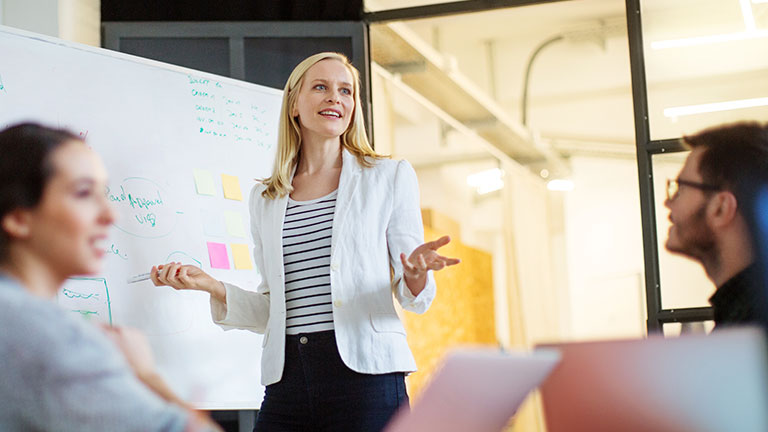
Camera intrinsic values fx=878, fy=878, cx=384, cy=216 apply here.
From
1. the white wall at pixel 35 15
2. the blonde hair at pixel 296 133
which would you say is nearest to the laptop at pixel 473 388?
the blonde hair at pixel 296 133

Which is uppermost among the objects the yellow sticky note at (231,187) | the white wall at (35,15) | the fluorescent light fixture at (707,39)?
the white wall at (35,15)

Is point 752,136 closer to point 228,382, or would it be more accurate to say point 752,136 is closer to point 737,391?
point 737,391

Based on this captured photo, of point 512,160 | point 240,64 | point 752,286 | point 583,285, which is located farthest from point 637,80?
point 583,285

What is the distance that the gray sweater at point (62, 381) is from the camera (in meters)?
0.94

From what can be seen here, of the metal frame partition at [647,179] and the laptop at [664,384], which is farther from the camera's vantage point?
the metal frame partition at [647,179]

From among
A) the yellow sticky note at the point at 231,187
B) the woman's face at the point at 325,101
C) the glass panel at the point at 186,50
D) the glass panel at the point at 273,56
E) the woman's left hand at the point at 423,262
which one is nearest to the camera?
the woman's left hand at the point at 423,262

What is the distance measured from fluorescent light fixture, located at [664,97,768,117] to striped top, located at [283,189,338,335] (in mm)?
1712

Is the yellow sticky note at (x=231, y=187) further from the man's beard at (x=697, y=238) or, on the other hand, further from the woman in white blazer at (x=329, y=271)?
the man's beard at (x=697, y=238)

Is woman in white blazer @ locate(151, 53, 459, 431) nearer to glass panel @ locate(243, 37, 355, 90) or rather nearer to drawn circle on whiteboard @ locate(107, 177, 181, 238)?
drawn circle on whiteboard @ locate(107, 177, 181, 238)

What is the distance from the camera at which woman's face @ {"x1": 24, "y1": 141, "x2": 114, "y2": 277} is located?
1.03m

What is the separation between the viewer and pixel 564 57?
6332mm

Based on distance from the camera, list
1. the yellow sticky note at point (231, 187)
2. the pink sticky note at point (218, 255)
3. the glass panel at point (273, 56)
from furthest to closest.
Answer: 1. the glass panel at point (273, 56)
2. the yellow sticky note at point (231, 187)
3. the pink sticky note at point (218, 255)

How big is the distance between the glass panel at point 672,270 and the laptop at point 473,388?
228cm

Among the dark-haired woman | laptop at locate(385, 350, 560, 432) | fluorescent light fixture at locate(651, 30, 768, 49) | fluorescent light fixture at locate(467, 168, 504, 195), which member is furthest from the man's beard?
fluorescent light fixture at locate(467, 168, 504, 195)
